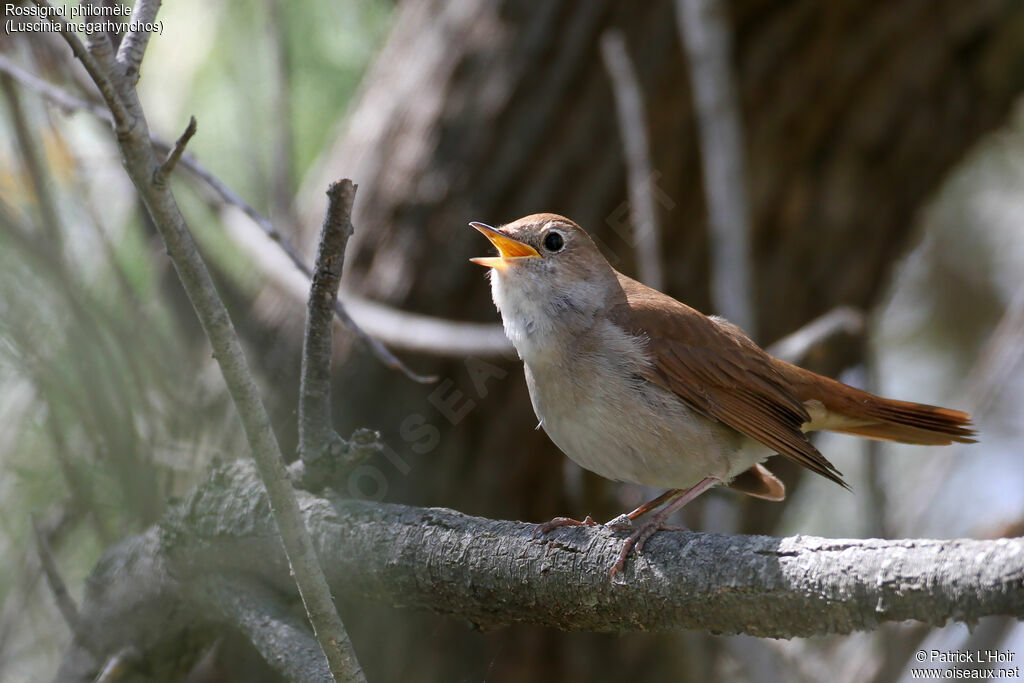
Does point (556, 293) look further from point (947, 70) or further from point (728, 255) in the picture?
point (947, 70)

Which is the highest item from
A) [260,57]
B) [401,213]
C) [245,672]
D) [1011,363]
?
[260,57]

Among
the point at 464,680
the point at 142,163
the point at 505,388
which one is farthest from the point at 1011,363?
the point at 142,163

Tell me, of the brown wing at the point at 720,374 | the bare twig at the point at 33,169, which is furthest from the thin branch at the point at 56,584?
the brown wing at the point at 720,374

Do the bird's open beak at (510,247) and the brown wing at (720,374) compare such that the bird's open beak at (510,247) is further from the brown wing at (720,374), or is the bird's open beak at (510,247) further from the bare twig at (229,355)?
the bare twig at (229,355)

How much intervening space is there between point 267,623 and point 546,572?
774 mm

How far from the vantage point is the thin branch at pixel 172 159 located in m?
1.93

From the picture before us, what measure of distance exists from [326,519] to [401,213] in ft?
8.79

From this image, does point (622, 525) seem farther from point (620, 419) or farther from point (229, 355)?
point (229, 355)

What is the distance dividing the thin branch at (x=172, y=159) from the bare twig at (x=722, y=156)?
3051mm

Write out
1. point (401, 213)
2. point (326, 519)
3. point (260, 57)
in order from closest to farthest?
point (326, 519) < point (401, 213) < point (260, 57)

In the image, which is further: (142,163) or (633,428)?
(633,428)

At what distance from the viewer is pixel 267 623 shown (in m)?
2.59

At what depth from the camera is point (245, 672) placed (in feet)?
14.1

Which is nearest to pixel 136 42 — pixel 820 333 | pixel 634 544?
pixel 634 544
